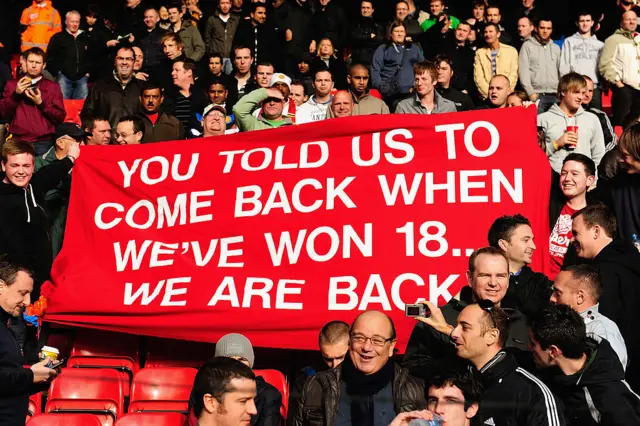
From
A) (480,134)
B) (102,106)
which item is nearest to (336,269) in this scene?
(480,134)

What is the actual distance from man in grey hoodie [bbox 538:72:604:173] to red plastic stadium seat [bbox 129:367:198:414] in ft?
14.2

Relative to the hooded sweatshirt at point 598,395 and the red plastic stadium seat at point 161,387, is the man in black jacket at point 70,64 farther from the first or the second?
the hooded sweatshirt at point 598,395

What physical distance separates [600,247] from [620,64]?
7.81 m

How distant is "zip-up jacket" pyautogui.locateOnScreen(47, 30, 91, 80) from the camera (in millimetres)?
15523

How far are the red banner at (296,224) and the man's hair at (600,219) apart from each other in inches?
25.7

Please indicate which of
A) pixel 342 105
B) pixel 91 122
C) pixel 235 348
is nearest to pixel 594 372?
pixel 235 348

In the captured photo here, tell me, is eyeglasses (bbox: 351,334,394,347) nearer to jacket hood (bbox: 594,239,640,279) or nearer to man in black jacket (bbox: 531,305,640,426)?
man in black jacket (bbox: 531,305,640,426)

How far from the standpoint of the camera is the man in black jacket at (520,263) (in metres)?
7.07

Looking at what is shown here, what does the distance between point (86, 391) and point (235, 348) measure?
6.49 ft

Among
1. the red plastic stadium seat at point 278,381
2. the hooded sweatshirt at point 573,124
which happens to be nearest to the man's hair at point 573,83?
the hooded sweatshirt at point 573,124

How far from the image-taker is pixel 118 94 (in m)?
13.2

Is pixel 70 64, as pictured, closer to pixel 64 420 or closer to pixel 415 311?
pixel 64 420

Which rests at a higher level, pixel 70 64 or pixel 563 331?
pixel 70 64

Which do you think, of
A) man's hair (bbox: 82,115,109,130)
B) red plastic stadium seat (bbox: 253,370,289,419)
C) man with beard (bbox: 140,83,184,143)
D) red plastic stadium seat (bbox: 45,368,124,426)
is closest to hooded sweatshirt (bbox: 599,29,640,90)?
man with beard (bbox: 140,83,184,143)
